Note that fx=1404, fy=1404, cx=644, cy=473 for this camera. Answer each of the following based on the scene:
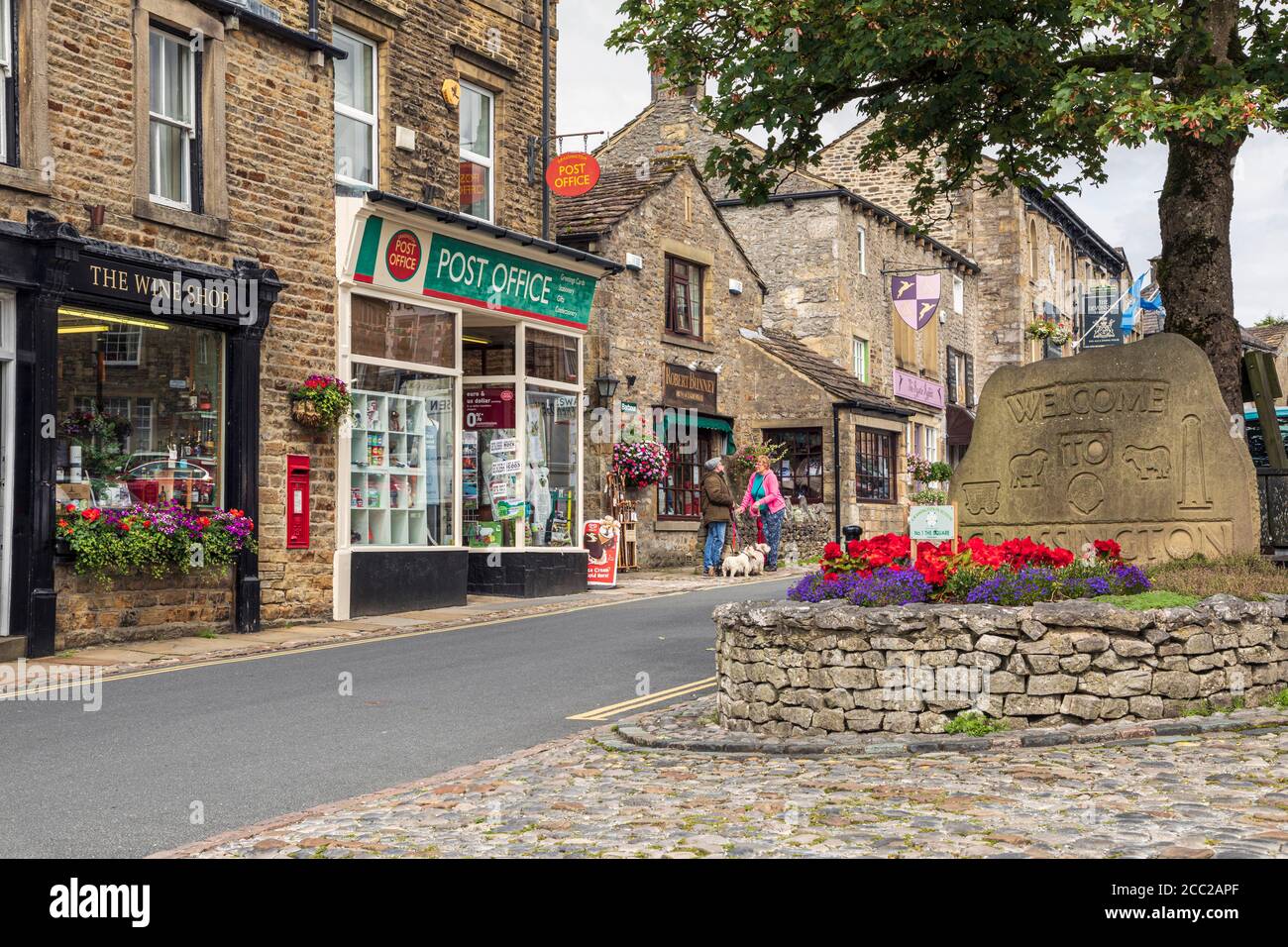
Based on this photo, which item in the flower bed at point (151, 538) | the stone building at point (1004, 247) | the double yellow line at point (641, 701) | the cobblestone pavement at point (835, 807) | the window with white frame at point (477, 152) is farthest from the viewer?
the stone building at point (1004, 247)

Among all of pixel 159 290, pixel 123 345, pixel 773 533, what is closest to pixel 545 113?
pixel 773 533

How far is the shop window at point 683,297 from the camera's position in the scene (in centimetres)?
2625

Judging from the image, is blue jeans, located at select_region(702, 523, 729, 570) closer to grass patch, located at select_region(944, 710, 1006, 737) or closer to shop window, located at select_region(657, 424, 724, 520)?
shop window, located at select_region(657, 424, 724, 520)

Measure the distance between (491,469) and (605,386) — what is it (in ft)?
12.5

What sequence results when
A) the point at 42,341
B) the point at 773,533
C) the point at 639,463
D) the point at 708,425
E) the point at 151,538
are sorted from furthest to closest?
the point at 708,425 → the point at 773,533 → the point at 639,463 → the point at 151,538 → the point at 42,341

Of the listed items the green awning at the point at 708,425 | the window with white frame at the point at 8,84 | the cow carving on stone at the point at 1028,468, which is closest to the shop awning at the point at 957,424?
the green awning at the point at 708,425

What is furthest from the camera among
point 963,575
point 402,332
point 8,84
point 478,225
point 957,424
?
point 957,424

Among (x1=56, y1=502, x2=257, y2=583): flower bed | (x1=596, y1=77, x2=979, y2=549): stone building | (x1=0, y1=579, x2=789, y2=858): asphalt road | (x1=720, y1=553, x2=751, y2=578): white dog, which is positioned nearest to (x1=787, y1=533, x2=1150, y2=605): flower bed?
(x1=0, y1=579, x2=789, y2=858): asphalt road

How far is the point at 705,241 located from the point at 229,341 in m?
14.0

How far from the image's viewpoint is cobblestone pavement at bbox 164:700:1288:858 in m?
5.60

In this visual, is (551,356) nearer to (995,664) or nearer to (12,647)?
(12,647)

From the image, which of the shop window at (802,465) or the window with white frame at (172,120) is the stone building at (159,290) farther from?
the shop window at (802,465)

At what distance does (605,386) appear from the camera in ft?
76.3

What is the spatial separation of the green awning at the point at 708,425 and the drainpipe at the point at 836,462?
3822 mm
